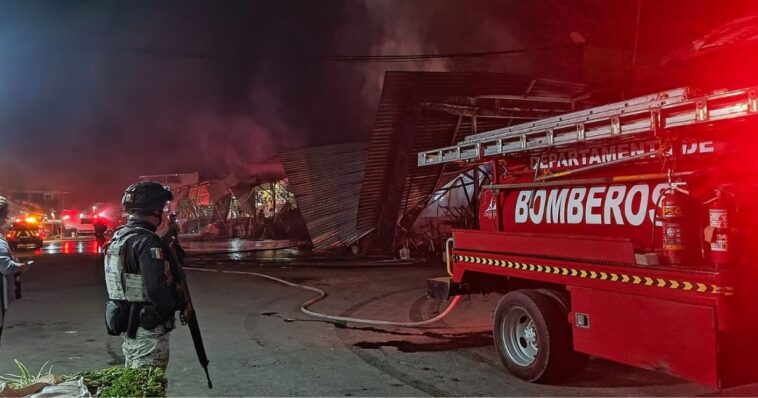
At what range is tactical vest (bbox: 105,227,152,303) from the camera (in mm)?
2996

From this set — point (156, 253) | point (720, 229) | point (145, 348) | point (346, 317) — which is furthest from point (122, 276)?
point (346, 317)

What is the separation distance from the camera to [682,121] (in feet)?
12.1

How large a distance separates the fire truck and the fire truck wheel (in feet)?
0.04

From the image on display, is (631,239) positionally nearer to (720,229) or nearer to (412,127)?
(720,229)

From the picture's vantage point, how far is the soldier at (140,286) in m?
2.92

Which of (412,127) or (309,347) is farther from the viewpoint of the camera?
(412,127)

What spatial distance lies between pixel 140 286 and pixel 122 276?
13 cm

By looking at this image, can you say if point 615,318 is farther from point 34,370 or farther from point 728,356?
point 34,370

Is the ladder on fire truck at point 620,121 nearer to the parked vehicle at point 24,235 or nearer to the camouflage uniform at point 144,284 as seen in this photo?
Answer: the camouflage uniform at point 144,284

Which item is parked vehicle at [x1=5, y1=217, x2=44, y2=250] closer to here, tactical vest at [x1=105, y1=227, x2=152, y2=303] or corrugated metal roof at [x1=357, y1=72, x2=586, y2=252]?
corrugated metal roof at [x1=357, y1=72, x2=586, y2=252]

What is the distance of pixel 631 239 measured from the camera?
4.04 metres

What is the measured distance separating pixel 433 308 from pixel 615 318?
485 centimetres

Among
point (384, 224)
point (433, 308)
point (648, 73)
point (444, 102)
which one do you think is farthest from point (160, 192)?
point (648, 73)

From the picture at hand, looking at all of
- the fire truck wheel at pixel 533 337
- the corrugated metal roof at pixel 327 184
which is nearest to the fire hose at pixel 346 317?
the fire truck wheel at pixel 533 337
